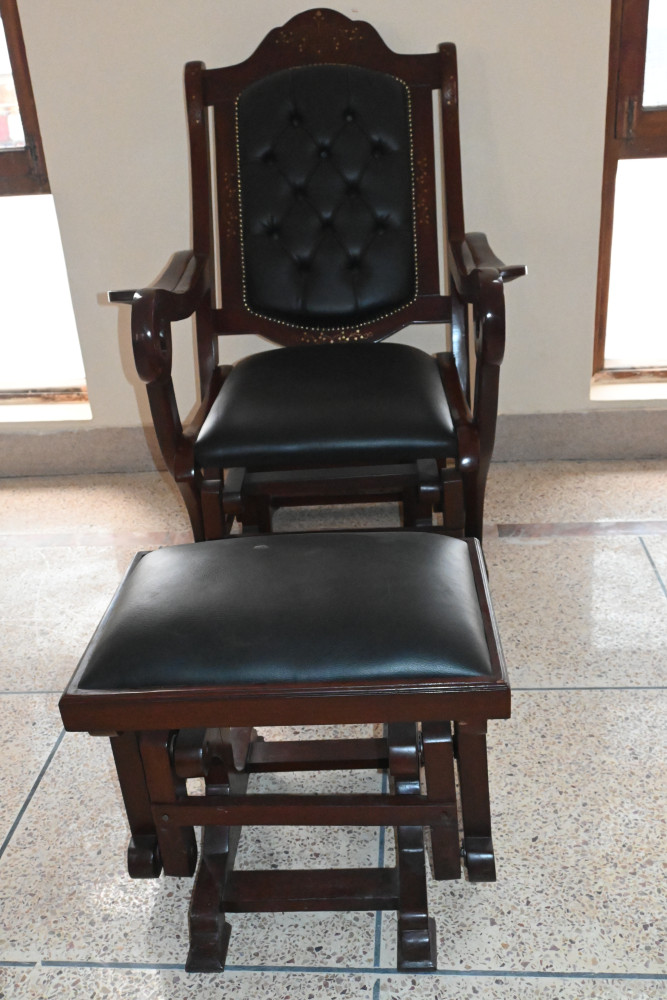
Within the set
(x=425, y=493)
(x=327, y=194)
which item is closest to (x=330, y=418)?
(x=425, y=493)

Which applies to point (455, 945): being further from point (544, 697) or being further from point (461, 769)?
point (544, 697)

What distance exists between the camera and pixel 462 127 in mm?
2375

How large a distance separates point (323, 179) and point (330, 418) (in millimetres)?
643

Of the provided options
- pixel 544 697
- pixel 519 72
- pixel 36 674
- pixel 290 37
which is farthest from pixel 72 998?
pixel 519 72

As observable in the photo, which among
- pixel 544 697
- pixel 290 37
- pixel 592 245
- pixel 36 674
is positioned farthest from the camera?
pixel 592 245

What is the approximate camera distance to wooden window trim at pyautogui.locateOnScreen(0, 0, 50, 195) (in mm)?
2443

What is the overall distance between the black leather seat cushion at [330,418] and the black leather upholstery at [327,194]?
26cm

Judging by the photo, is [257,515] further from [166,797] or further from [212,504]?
[166,797]

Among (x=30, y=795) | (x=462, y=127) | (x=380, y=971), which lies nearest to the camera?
(x=380, y=971)

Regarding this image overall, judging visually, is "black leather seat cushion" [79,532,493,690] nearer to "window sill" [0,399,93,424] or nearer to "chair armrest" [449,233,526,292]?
"chair armrest" [449,233,526,292]

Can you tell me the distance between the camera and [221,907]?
1299 millimetres

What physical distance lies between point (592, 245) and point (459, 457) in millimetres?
924

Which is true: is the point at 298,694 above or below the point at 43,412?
above

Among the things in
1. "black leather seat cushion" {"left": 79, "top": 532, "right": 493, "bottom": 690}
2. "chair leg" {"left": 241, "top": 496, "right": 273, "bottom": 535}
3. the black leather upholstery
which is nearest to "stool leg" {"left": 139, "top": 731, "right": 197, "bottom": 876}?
"black leather seat cushion" {"left": 79, "top": 532, "right": 493, "bottom": 690}
